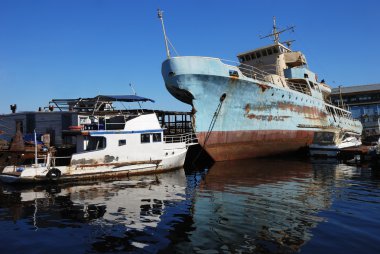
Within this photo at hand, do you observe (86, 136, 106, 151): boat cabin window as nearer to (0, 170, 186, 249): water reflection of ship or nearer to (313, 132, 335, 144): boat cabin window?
(0, 170, 186, 249): water reflection of ship

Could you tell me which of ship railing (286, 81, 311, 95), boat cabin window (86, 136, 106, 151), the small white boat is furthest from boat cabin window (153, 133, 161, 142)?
ship railing (286, 81, 311, 95)

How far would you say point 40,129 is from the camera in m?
27.1

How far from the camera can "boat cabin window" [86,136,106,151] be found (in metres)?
19.5

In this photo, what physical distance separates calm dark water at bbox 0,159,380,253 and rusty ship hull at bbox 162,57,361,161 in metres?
7.27

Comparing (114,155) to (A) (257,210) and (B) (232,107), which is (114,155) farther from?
(A) (257,210)

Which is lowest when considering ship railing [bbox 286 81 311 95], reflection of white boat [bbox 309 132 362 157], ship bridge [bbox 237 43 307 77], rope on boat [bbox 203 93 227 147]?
reflection of white boat [bbox 309 132 362 157]

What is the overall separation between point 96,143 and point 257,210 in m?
12.7

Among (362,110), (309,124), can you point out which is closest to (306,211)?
(309,124)

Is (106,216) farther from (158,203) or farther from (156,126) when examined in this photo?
(156,126)

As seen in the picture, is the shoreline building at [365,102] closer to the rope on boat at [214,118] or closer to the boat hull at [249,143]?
the boat hull at [249,143]

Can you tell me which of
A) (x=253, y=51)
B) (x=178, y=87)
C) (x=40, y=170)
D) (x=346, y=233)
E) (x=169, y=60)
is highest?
(x=253, y=51)

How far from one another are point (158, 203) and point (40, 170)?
888 cm

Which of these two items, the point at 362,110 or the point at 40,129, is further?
the point at 362,110

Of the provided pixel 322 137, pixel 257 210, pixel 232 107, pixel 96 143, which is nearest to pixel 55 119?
pixel 96 143
